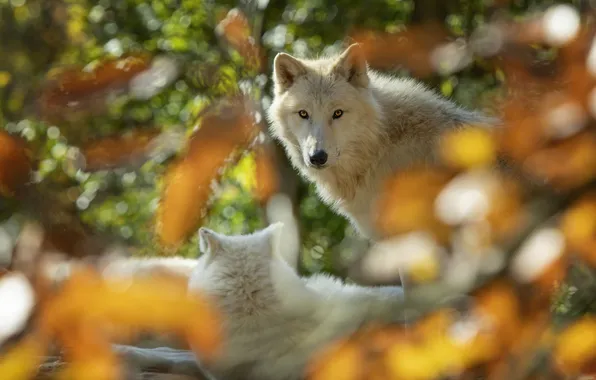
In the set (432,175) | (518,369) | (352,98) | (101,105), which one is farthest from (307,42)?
(518,369)

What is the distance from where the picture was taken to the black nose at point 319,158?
558 cm

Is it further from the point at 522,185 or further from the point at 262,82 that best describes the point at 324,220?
the point at 522,185

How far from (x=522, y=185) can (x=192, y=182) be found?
6.59ft

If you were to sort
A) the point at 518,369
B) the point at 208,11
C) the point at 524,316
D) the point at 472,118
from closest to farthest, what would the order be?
1. the point at 518,369
2. the point at 524,316
3. the point at 472,118
4. the point at 208,11

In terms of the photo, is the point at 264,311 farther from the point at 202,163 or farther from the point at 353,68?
the point at 353,68

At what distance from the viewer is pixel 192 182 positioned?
4.76 metres

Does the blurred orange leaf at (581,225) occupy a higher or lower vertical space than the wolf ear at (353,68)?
higher

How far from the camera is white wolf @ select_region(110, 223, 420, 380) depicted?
4.75m

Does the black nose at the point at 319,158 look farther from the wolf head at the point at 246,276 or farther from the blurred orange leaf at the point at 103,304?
the blurred orange leaf at the point at 103,304

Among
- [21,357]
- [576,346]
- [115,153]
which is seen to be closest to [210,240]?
[115,153]

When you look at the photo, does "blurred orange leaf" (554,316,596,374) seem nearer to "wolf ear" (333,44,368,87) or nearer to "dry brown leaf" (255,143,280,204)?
"wolf ear" (333,44,368,87)

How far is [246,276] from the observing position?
192 inches

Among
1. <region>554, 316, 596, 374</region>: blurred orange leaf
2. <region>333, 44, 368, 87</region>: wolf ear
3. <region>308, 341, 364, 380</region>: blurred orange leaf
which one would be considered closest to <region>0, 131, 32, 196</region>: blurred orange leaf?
<region>308, 341, 364, 380</region>: blurred orange leaf

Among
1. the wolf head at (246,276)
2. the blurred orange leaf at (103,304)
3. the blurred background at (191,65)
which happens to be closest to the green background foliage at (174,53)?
the blurred background at (191,65)
